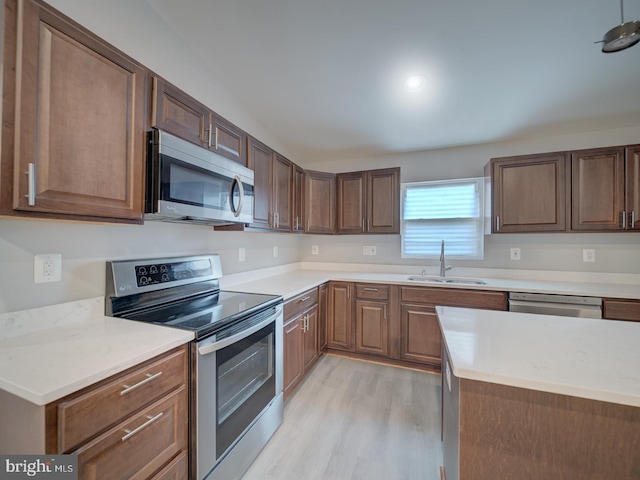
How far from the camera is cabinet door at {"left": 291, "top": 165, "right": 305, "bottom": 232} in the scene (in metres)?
2.73

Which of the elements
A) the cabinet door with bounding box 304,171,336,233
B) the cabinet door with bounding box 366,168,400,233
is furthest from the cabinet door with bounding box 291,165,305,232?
the cabinet door with bounding box 366,168,400,233

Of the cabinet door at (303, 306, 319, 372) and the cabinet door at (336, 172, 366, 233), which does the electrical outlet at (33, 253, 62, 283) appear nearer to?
the cabinet door at (303, 306, 319, 372)

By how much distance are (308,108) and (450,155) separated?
1.81m

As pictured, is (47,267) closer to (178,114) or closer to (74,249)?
(74,249)

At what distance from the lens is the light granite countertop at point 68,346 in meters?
0.75

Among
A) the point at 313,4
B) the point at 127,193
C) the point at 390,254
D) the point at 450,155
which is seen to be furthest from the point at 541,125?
the point at 127,193

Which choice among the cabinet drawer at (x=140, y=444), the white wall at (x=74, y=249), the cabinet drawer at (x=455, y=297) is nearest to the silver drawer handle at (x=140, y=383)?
Result: the cabinet drawer at (x=140, y=444)

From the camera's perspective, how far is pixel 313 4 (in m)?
1.50

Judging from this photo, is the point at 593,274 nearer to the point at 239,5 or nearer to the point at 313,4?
the point at 313,4

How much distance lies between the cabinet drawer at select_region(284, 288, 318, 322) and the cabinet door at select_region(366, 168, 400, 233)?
1.08 meters

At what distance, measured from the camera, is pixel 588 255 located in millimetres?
2588

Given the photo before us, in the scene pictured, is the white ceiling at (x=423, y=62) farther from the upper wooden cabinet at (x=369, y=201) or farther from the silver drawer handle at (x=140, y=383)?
the silver drawer handle at (x=140, y=383)

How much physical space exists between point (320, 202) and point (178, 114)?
6.16 ft

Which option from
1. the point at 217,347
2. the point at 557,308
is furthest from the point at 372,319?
the point at 217,347
